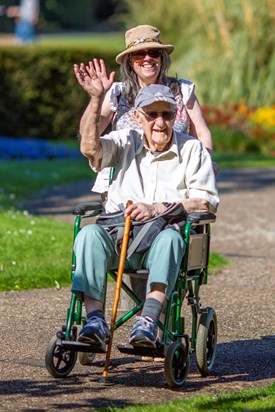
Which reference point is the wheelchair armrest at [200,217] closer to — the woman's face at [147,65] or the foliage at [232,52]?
the woman's face at [147,65]

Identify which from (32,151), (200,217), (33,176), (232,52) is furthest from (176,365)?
(232,52)

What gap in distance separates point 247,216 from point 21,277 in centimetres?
431

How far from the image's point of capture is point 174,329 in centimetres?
535

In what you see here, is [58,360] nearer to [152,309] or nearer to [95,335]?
[95,335]

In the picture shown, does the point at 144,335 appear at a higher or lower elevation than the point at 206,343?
higher

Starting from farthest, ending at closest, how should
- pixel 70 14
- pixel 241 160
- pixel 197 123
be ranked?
pixel 70 14 < pixel 241 160 < pixel 197 123

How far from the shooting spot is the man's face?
5.48 meters

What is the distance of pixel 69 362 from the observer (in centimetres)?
537

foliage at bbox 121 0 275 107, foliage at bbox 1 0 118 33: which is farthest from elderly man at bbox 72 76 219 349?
foliage at bbox 1 0 118 33

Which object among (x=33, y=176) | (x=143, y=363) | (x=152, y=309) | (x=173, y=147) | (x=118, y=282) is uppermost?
(x=173, y=147)

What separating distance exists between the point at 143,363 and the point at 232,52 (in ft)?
47.9

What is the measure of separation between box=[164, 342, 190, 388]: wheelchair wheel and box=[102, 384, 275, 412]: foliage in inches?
6.2

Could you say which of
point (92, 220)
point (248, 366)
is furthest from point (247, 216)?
point (248, 366)

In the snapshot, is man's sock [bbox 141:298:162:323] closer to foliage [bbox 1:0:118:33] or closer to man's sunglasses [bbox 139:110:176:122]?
man's sunglasses [bbox 139:110:176:122]
